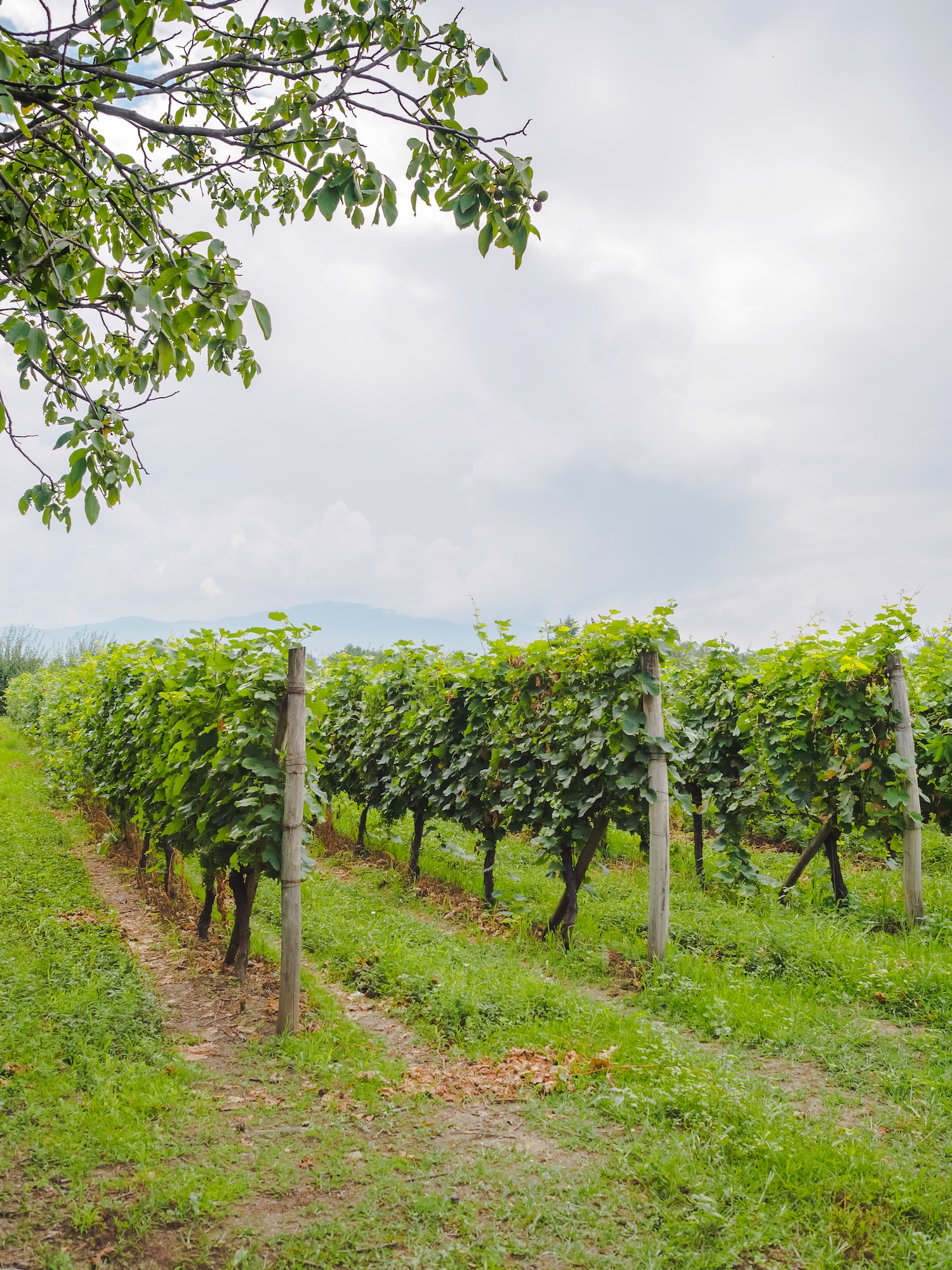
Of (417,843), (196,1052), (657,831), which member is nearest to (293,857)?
(196,1052)

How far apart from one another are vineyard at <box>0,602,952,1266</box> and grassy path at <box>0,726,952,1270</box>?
23 millimetres

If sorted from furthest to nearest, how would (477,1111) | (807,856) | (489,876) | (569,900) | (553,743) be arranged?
(489,876) < (807,856) < (553,743) < (569,900) < (477,1111)

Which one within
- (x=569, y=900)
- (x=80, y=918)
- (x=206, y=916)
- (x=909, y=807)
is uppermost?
(x=909, y=807)

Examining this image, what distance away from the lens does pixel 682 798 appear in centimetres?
708

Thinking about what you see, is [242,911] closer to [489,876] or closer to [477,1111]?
[477,1111]

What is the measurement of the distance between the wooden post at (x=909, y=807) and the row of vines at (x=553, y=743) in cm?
4

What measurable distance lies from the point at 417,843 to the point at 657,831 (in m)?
4.71

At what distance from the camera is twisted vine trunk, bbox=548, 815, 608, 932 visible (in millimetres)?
7238

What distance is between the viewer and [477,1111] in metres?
4.10

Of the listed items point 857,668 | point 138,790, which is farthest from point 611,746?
point 138,790

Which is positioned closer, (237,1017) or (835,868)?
(237,1017)

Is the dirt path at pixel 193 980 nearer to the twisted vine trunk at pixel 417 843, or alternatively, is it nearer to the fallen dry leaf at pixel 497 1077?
the fallen dry leaf at pixel 497 1077

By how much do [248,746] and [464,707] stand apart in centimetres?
441

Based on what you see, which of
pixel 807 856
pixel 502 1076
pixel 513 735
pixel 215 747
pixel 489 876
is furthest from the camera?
pixel 489 876
